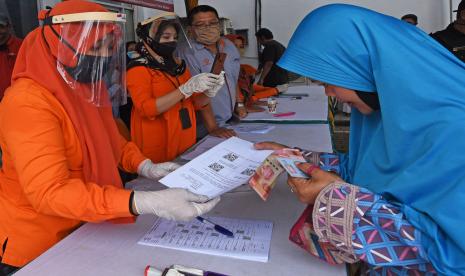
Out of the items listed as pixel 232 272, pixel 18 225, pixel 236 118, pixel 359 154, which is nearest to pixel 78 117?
pixel 18 225

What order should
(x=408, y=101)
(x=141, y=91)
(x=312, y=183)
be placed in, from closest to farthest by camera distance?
(x=408, y=101), (x=312, y=183), (x=141, y=91)

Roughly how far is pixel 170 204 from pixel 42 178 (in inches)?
12.8

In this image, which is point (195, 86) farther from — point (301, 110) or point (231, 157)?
point (301, 110)

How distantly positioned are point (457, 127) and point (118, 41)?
0.99 m

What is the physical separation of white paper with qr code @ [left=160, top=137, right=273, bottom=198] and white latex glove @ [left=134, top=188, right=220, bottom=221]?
0.04 metres

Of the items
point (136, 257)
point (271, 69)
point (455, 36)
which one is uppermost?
point (455, 36)

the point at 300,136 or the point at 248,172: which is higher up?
the point at 248,172

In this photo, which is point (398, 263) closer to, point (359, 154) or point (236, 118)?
point (359, 154)

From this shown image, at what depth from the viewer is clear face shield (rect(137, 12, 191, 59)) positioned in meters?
2.01

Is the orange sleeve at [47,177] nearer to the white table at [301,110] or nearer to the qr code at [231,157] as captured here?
the qr code at [231,157]

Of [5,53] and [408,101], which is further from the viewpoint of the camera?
[5,53]

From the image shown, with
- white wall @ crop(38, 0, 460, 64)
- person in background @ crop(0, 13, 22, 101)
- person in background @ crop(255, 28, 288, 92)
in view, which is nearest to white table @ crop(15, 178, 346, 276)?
person in background @ crop(0, 13, 22, 101)

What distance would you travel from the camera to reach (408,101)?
729 millimetres

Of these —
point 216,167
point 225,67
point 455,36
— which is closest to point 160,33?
point 225,67
